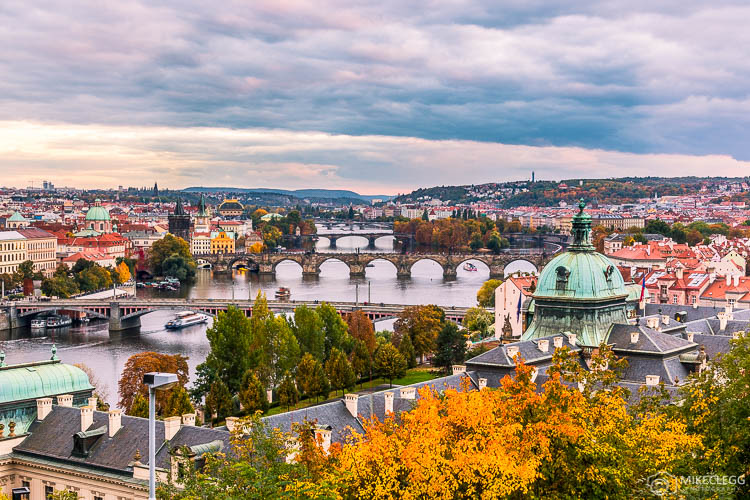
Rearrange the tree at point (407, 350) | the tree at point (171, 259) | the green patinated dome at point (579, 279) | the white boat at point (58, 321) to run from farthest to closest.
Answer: the tree at point (171, 259), the white boat at point (58, 321), the tree at point (407, 350), the green patinated dome at point (579, 279)

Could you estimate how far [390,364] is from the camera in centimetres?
4950

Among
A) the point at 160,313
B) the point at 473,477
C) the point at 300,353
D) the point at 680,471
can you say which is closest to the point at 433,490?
the point at 473,477

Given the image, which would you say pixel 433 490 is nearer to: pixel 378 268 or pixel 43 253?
pixel 43 253

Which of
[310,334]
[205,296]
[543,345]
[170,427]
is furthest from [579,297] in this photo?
[205,296]

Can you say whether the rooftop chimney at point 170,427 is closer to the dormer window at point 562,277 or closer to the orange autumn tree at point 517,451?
the orange autumn tree at point 517,451

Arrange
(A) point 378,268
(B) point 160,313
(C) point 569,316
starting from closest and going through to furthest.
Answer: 1. (C) point 569,316
2. (B) point 160,313
3. (A) point 378,268

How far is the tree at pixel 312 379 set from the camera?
4431cm

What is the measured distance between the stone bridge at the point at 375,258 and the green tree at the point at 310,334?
76.3 meters

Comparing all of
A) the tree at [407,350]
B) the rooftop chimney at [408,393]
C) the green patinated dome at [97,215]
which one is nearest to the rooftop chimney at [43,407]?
the rooftop chimney at [408,393]

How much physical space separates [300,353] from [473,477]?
33174 millimetres

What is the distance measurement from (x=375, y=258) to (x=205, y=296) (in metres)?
37.1

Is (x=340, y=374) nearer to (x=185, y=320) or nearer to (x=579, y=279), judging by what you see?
(x=579, y=279)

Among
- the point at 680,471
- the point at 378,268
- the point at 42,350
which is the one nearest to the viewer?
the point at 680,471

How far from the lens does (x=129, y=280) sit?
119062mm
